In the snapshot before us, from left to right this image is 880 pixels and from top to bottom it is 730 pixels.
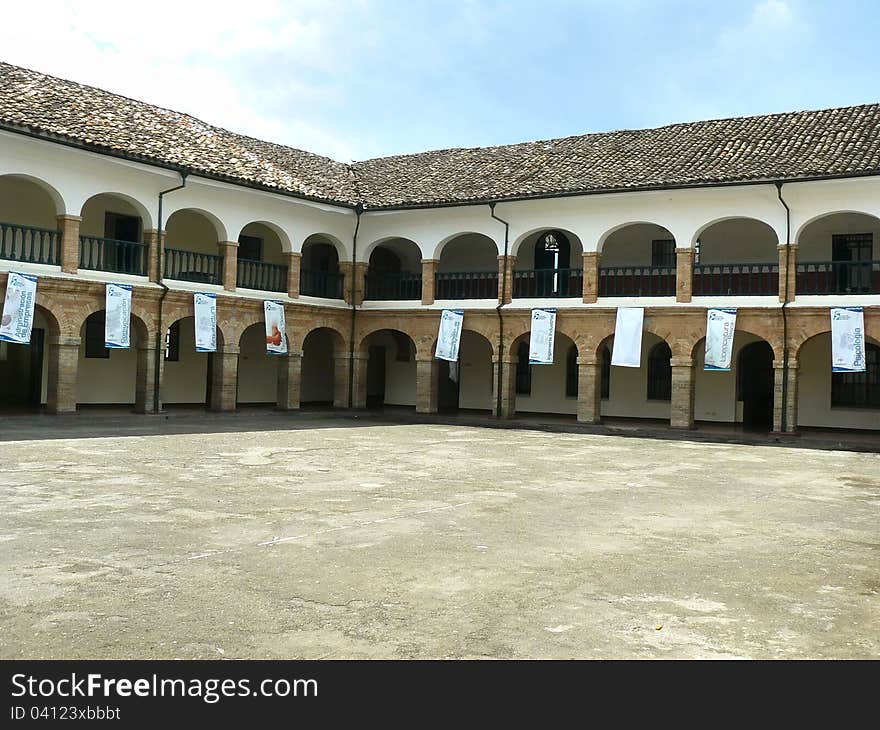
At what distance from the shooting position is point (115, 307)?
67.0 ft

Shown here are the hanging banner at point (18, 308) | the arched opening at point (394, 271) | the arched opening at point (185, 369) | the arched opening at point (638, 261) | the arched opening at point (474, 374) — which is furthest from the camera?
the arched opening at point (474, 374)

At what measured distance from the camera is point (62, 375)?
1969 centimetres

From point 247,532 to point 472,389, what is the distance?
21.0 metres

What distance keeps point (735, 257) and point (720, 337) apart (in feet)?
12.6

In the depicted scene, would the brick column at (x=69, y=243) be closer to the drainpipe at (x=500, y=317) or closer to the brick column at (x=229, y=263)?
the brick column at (x=229, y=263)

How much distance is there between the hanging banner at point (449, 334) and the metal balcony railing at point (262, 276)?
457cm

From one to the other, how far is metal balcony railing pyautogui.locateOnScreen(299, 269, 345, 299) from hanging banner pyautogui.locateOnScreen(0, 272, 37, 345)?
8.50m

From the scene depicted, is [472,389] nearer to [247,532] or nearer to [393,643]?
[247,532]

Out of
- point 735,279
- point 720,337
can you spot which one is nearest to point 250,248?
point 720,337

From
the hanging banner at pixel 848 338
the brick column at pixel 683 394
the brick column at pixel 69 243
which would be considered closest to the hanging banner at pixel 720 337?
the brick column at pixel 683 394

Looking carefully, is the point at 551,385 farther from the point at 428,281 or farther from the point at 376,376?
the point at 376,376

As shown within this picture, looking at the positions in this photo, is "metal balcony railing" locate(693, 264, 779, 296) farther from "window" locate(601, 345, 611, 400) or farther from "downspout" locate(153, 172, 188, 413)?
"downspout" locate(153, 172, 188, 413)

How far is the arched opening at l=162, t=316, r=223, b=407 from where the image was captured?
24.7 meters

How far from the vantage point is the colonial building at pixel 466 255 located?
803 inches
